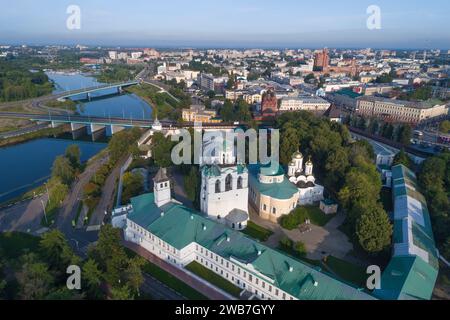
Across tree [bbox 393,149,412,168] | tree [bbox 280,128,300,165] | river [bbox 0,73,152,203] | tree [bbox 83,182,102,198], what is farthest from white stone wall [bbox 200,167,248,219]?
river [bbox 0,73,152,203]

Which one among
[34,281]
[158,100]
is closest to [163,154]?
[34,281]

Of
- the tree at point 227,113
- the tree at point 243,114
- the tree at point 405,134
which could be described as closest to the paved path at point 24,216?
the tree at point 227,113

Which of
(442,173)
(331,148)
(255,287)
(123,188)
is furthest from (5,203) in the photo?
(442,173)

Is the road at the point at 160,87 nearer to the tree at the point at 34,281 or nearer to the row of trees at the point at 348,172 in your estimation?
the row of trees at the point at 348,172

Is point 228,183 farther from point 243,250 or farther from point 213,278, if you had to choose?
point 213,278

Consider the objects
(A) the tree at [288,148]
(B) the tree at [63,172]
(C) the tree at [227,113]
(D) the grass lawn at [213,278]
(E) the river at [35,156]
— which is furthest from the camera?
(C) the tree at [227,113]

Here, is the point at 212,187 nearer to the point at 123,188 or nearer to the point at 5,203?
the point at 123,188
